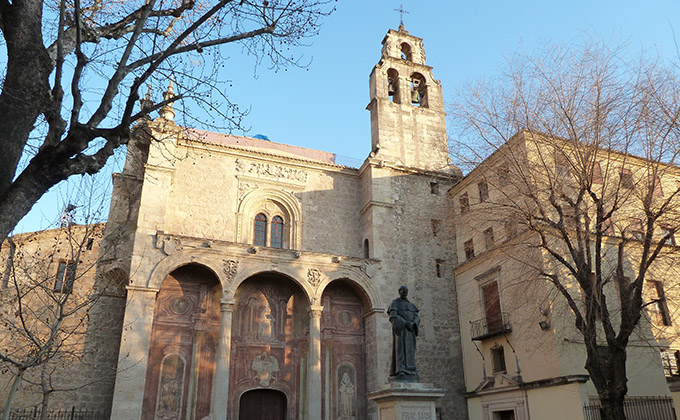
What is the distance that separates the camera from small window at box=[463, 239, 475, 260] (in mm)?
20766

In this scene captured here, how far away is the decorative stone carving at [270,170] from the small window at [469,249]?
279 inches

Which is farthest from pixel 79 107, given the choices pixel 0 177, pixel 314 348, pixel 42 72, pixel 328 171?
pixel 328 171

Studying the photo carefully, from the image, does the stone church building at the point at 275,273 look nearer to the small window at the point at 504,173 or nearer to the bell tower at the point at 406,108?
the bell tower at the point at 406,108

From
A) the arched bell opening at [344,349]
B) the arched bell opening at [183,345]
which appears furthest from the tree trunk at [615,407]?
the arched bell opening at [183,345]

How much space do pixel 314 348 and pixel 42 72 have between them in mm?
14248

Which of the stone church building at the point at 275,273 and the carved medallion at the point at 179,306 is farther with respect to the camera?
the carved medallion at the point at 179,306

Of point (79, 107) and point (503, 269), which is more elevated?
point (503, 269)

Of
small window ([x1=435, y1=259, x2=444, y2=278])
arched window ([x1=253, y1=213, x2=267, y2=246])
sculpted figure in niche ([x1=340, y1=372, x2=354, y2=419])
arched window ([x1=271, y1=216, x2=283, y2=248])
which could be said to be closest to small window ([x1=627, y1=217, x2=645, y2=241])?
small window ([x1=435, y1=259, x2=444, y2=278])

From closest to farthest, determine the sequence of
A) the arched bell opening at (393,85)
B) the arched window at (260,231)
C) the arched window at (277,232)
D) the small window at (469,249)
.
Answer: the small window at (469,249), the arched window at (260,231), the arched window at (277,232), the arched bell opening at (393,85)

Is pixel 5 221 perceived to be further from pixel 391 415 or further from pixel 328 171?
pixel 328 171

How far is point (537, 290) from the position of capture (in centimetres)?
1596

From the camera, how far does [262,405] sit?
59.9 feet

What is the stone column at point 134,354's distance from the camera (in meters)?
15.4

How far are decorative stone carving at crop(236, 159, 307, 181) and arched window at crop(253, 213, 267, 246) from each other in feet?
5.66
